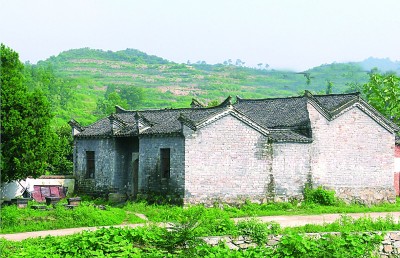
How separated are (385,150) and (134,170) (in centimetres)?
1096

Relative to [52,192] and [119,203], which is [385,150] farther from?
[52,192]

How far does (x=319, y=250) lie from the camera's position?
14.7 metres

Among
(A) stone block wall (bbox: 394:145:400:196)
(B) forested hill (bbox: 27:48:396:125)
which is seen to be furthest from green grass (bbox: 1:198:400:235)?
(B) forested hill (bbox: 27:48:396:125)

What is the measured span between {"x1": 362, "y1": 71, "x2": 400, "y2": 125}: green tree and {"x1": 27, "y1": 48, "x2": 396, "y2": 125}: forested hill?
50874mm

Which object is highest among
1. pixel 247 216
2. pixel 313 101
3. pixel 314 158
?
pixel 313 101

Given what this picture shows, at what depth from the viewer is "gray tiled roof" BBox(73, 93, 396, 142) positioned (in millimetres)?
26875

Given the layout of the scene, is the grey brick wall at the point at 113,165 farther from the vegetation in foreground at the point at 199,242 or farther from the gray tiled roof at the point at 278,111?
the vegetation in foreground at the point at 199,242

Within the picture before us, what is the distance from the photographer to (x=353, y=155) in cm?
2853

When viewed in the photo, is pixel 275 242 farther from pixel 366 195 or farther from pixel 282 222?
pixel 366 195

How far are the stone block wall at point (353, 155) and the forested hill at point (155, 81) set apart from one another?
62.1 m

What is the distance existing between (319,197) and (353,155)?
278 centimetres

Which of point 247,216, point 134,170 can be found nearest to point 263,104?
point 134,170

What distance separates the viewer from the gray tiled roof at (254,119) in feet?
88.2

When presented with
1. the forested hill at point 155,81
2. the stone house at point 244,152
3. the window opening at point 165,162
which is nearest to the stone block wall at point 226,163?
the stone house at point 244,152
